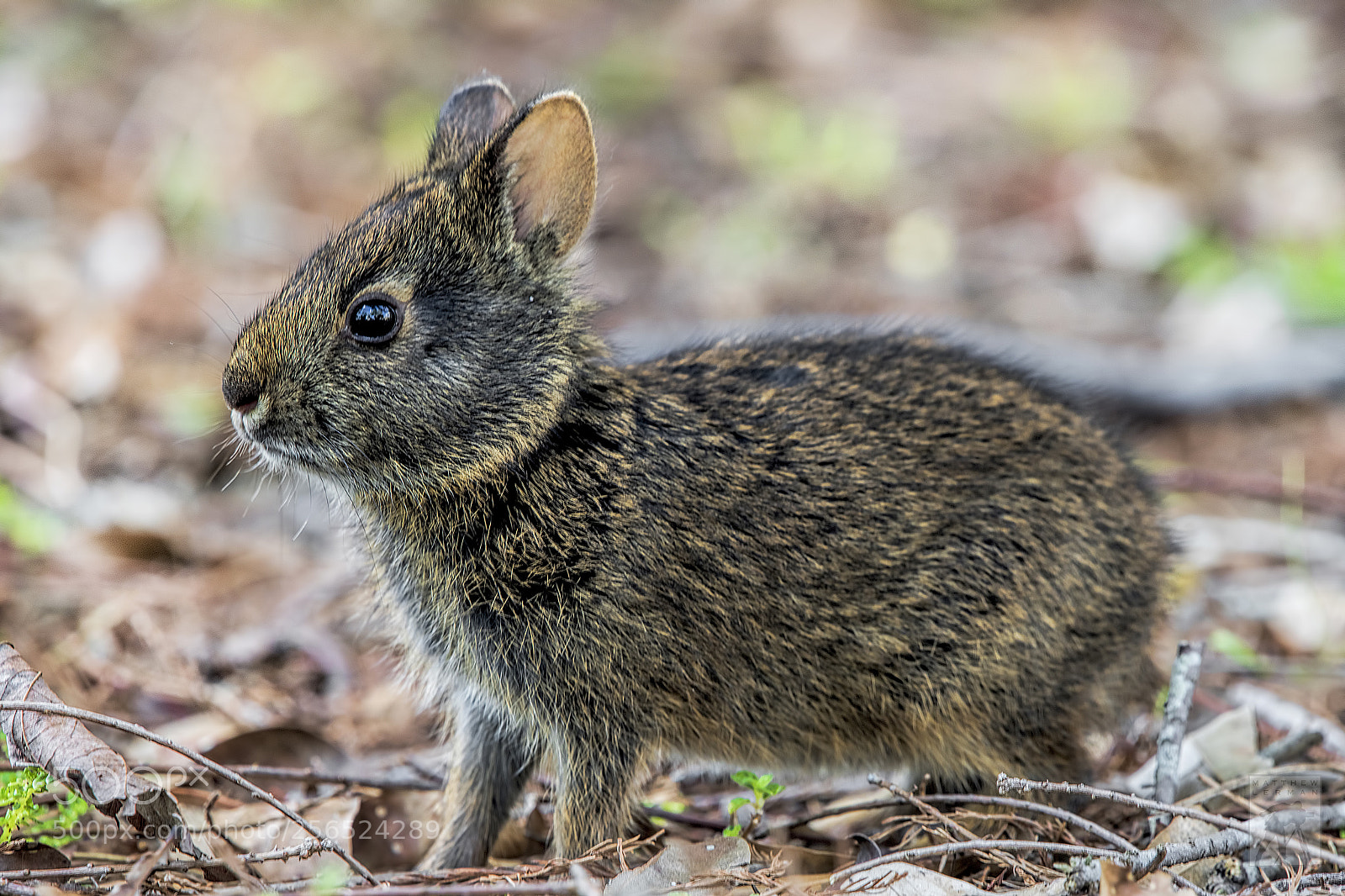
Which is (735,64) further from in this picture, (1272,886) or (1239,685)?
(1272,886)

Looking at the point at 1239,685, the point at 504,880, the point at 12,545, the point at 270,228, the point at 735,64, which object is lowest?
the point at 1239,685

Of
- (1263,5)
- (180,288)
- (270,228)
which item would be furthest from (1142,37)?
(180,288)

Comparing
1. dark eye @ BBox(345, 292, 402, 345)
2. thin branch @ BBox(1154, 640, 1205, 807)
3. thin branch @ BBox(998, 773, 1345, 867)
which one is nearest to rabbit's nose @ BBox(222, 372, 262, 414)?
dark eye @ BBox(345, 292, 402, 345)

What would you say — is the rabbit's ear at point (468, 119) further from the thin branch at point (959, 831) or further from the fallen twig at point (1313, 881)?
the fallen twig at point (1313, 881)

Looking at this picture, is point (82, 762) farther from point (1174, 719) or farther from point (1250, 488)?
point (1250, 488)

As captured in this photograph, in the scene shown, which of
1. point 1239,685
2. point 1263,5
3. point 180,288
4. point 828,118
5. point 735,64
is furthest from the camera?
point 1263,5

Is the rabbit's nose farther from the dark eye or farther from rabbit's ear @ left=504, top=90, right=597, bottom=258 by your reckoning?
rabbit's ear @ left=504, top=90, right=597, bottom=258
